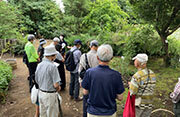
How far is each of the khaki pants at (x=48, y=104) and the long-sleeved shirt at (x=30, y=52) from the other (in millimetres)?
2115

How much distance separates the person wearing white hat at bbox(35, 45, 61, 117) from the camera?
2.70 m

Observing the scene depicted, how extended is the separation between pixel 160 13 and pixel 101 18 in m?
5.93

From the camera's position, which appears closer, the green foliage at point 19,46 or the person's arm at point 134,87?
the person's arm at point 134,87

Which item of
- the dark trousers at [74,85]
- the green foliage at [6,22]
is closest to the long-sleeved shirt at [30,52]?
the dark trousers at [74,85]

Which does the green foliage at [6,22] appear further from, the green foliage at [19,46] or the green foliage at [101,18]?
the green foliage at [101,18]

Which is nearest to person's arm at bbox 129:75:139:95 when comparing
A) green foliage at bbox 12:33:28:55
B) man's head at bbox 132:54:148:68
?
man's head at bbox 132:54:148:68

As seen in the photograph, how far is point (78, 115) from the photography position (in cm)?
381

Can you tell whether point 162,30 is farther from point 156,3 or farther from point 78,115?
point 78,115

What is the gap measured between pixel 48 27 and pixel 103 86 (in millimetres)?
13380

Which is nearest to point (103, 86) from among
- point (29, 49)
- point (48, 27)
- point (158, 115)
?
point (158, 115)

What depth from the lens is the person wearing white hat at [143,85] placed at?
8.11 feet

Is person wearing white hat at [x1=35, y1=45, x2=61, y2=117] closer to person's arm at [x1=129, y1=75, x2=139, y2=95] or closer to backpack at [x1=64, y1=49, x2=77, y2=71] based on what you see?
backpack at [x1=64, y1=49, x2=77, y2=71]

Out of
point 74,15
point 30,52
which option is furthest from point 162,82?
point 74,15

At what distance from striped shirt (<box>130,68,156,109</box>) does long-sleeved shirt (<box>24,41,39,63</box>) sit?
340 cm
